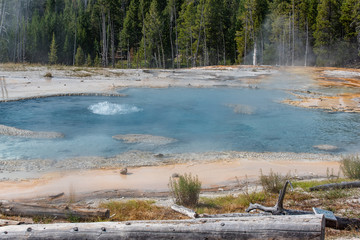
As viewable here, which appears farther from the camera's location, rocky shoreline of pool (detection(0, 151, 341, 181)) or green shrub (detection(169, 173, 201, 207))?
rocky shoreline of pool (detection(0, 151, 341, 181))

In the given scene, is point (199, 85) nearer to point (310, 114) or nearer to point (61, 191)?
point (310, 114)

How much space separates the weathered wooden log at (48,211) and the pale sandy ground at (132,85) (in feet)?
6.13

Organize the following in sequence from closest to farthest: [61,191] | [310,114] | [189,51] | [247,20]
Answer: [61,191] < [310,114] < [247,20] < [189,51]

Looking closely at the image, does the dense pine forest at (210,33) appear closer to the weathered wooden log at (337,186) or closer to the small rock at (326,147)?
the small rock at (326,147)

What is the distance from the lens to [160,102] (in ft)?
74.8

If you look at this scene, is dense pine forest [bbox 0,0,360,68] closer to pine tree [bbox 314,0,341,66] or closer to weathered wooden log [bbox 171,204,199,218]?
pine tree [bbox 314,0,341,66]

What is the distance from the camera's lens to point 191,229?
4668mm

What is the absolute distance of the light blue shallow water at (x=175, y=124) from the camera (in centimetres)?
1362

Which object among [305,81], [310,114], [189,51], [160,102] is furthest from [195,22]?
[310,114]

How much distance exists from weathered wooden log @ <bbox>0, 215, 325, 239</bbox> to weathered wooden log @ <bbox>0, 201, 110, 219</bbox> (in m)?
1.52

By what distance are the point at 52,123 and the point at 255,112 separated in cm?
1053

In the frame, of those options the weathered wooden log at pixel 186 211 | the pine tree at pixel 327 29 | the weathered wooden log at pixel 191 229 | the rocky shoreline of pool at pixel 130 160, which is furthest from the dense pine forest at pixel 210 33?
the weathered wooden log at pixel 191 229

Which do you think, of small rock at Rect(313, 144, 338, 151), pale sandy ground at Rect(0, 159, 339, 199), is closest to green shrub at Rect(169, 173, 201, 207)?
pale sandy ground at Rect(0, 159, 339, 199)

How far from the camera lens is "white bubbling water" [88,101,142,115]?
19.5 m
